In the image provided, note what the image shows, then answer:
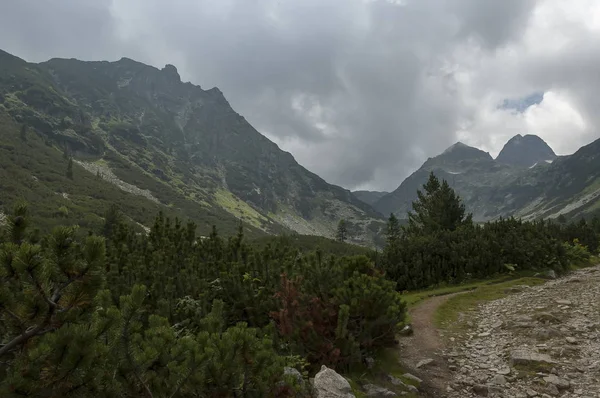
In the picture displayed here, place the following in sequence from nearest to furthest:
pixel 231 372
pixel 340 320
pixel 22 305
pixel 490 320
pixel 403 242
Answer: pixel 22 305
pixel 231 372
pixel 340 320
pixel 490 320
pixel 403 242

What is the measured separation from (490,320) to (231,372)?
11851 millimetres

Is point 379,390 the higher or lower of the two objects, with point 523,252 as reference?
lower

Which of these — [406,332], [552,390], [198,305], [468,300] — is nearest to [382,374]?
[552,390]

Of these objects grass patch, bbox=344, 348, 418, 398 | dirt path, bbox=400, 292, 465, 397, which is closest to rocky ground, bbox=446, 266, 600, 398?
dirt path, bbox=400, 292, 465, 397

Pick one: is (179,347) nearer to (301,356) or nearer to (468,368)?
(301,356)

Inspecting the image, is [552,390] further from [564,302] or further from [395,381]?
[564,302]

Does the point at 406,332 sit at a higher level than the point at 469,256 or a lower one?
Result: lower

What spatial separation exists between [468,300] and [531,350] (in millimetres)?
7296

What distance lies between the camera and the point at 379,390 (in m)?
7.91

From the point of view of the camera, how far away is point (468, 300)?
17.1m

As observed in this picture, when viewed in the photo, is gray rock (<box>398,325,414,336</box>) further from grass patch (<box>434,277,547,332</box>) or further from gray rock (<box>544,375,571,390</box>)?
gray rock (<box>544,375,571,390</box>)

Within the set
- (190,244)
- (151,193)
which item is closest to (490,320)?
(190,244)

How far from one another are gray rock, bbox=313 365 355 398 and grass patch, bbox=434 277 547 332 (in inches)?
291

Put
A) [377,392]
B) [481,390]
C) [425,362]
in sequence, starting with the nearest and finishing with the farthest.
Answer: [377,392] → [481,390] → [425,362]
